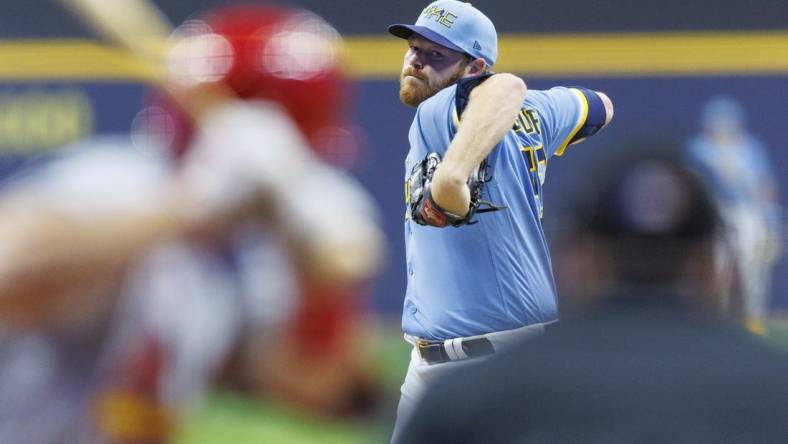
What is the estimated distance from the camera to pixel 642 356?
155cm

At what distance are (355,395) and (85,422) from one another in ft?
1.51

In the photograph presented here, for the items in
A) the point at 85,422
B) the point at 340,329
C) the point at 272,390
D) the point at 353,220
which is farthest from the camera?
the point at 85,422

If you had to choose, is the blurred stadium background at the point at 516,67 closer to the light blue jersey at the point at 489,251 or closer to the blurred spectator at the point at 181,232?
the light blue jersey at the point at 489,251

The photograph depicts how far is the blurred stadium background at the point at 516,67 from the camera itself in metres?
11.4

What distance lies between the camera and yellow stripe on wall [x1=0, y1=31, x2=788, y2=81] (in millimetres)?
11414

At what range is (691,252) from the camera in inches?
61.7

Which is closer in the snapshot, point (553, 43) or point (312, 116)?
point (312, 116)

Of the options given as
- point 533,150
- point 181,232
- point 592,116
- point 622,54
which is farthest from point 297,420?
point 622,54

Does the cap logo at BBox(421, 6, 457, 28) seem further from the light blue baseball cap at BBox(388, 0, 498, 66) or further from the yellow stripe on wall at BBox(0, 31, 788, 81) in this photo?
the yellow stripe on wall at BBox(0, 31, 788, 81)

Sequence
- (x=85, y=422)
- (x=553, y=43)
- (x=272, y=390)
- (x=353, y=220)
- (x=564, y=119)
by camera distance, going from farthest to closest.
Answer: (x=553, y=43)
(x=564, y=119)
(x=85, y=422)
(x=272, y=390)
(x=353, y=220)

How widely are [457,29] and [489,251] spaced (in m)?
0.62

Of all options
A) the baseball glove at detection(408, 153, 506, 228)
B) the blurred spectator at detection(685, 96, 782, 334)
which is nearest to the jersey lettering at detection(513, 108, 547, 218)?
the baseball glove at detection(408, 153, 506, 228)

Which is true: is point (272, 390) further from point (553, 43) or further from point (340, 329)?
point (553, 43)

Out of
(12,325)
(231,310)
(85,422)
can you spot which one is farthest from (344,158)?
(85,422)
